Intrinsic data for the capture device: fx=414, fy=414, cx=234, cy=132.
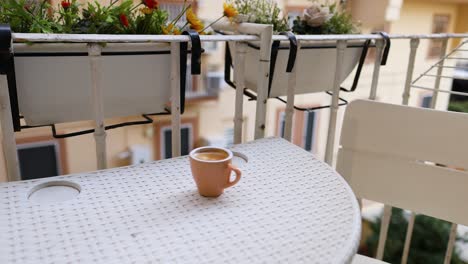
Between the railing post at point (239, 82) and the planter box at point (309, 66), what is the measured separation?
59 mm

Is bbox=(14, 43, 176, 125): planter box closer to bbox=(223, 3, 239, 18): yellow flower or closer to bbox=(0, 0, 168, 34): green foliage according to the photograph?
bbox=(0, 0, 168, 34): green foliage

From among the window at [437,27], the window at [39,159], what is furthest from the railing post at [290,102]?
the window at [437,27]

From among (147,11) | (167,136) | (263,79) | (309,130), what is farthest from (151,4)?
(309,130)

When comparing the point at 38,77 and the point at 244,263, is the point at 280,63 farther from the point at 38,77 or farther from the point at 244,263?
the point at 244,263

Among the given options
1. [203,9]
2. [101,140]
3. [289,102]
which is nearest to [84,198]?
[101,140]

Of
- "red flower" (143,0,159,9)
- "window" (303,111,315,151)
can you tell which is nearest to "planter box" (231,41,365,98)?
"red flower" (143,0,159,9)

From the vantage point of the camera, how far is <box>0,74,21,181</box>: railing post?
2.85ft

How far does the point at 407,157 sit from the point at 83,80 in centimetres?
88

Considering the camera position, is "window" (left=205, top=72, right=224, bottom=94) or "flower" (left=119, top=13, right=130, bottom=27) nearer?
"flower" (left=119, top=13, right=130, bottom=27)

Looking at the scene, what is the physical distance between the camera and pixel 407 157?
3.73 feet

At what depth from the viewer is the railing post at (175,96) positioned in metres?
1.06

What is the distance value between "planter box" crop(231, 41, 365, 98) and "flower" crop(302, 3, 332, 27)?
0.09 metres

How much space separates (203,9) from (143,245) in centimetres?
299

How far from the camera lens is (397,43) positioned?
5164 mm
